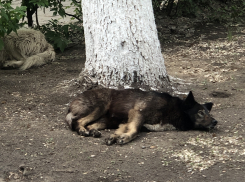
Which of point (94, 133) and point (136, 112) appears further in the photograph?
point (136, 112)

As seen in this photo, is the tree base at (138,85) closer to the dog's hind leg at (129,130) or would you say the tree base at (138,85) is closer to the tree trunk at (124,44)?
the tree trunk at (124,44)

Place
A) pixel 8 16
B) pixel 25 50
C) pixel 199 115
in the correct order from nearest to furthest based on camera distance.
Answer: pixel 199 115, pixel 8 16, pixel 25 50

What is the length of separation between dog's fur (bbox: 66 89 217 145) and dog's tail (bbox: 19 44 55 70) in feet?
12.0

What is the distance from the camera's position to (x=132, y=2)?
19.6ft

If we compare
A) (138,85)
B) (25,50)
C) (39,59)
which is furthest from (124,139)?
(25,50)

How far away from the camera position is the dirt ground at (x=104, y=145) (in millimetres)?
3664

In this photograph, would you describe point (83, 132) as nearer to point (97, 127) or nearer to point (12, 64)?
point (97, 127)

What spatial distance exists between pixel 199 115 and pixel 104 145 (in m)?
1.42

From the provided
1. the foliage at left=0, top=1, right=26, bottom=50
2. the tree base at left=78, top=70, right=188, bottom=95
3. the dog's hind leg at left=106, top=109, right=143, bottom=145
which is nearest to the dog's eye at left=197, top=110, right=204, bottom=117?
the dog's hind leg at left=106, top=109, right=143, bottom=145

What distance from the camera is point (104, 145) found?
4379mm

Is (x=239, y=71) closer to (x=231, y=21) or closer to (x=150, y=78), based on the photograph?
(x=150, y=78)

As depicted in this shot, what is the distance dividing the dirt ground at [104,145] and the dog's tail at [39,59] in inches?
29.5

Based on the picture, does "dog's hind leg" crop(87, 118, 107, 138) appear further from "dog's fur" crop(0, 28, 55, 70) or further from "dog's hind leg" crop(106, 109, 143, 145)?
"dog's fur" crop(0, 28, 55, 70)

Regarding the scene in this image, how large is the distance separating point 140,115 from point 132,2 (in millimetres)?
2144
